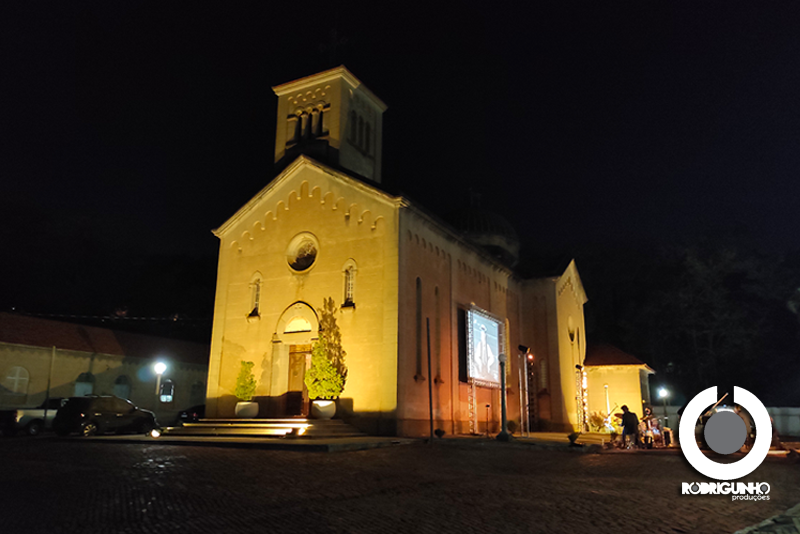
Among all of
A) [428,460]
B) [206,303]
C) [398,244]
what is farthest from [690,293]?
[206,303]

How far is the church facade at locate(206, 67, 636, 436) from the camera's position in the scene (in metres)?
20.6

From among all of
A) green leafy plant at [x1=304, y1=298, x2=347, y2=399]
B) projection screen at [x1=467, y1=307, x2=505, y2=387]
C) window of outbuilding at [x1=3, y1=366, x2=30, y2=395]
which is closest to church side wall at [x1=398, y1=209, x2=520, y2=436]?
projection screen at [x1=467, y1=307, x2=505, y2=387]

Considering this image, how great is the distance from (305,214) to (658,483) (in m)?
16.3

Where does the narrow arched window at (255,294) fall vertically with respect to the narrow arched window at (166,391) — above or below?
above

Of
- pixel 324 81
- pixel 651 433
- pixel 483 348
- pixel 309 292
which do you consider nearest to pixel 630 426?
pixel 651 433

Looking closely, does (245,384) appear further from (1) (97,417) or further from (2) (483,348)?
(2) (483,348)

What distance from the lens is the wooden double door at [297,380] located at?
22.2 metres

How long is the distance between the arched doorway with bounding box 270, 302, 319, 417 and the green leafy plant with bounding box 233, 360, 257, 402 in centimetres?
76

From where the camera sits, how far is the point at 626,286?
51.4m

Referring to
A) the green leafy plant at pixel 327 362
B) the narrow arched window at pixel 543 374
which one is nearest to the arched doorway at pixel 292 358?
the green leafy plant at pixel 327 362

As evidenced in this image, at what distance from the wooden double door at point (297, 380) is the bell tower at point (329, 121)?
306 inches

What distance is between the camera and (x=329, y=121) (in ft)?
85.6

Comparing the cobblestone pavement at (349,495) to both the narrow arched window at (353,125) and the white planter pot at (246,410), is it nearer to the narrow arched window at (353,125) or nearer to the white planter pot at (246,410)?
the white planter pot at (246,410)

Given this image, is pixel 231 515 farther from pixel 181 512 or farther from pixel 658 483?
pixel 658 483
